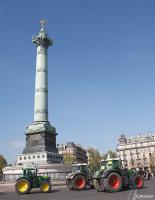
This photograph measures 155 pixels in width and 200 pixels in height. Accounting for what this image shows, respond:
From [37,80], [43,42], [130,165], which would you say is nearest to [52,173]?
[37,80]

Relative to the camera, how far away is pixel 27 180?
74.9 feet

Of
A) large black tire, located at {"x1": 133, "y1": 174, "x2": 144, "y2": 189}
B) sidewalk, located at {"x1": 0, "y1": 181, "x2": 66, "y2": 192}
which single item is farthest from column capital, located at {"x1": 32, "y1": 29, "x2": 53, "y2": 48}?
large black tire, located at {"x1": 133, "y1": 174, "x2": 144, "y2": 189}

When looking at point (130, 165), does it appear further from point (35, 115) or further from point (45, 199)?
point (45, 199)

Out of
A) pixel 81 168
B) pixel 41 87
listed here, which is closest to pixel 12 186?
pixel 81 168

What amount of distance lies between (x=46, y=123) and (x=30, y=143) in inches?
155

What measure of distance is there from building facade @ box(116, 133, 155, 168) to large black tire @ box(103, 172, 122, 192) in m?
88.5

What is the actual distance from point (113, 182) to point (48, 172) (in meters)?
19.6

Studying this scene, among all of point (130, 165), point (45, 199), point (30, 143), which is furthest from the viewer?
point (130, 165)

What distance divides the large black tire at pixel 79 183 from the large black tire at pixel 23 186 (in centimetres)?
359

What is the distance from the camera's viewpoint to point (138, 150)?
4343 inches

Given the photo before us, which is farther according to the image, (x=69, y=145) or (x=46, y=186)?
(x=69, y=145)

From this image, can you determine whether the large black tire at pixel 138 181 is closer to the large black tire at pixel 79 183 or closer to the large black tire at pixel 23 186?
the large black tire at pixel 79 183

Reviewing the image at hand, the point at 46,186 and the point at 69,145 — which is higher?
the point at 69,145

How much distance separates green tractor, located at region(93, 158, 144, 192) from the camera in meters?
20.4
